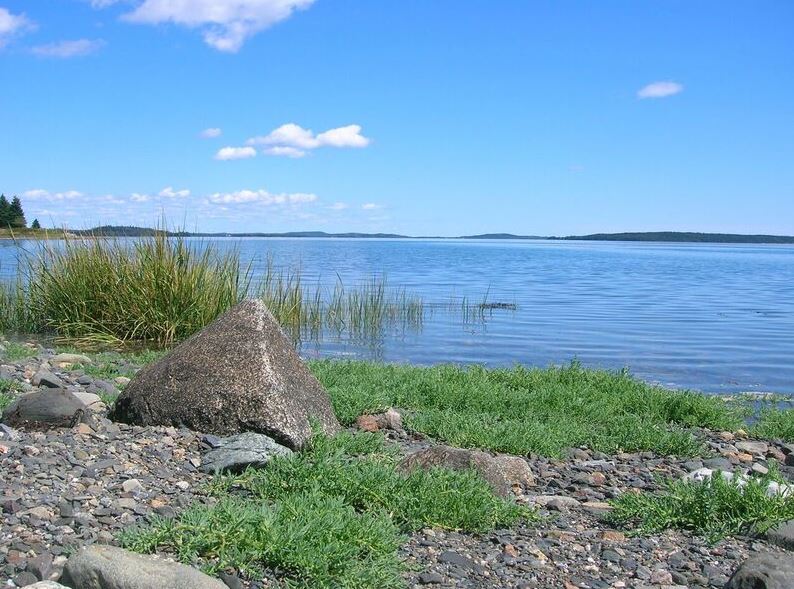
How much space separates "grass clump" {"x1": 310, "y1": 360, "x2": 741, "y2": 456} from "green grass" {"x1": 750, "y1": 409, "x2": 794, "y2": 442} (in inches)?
8.9

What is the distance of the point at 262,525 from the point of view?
383 cm

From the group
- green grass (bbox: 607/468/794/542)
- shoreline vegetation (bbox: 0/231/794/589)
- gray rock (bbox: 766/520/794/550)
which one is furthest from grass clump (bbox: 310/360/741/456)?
gray rock (bbox: 766/520/794/550)

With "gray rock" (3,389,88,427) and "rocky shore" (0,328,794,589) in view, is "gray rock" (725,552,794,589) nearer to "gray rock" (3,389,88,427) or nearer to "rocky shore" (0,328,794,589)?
"rocky shore" (0,328,794,589)

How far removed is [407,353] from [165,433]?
8328mm

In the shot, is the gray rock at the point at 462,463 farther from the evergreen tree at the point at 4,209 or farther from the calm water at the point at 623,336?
the evergreen tree at the point at 4,209

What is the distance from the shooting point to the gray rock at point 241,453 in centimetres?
504

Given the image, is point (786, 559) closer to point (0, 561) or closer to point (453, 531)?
point (453, 531)

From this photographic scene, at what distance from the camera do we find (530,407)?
7.59 metres

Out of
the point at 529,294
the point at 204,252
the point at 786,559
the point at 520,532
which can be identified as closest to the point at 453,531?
the point at 520,532

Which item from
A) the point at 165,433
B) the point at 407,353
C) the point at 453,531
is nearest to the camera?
the point at 453,531

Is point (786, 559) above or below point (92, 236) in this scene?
below

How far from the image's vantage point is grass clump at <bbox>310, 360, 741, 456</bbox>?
664 centimetres

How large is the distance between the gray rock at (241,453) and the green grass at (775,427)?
4.68m

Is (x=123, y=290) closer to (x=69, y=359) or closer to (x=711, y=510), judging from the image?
(x=69, y=359)
